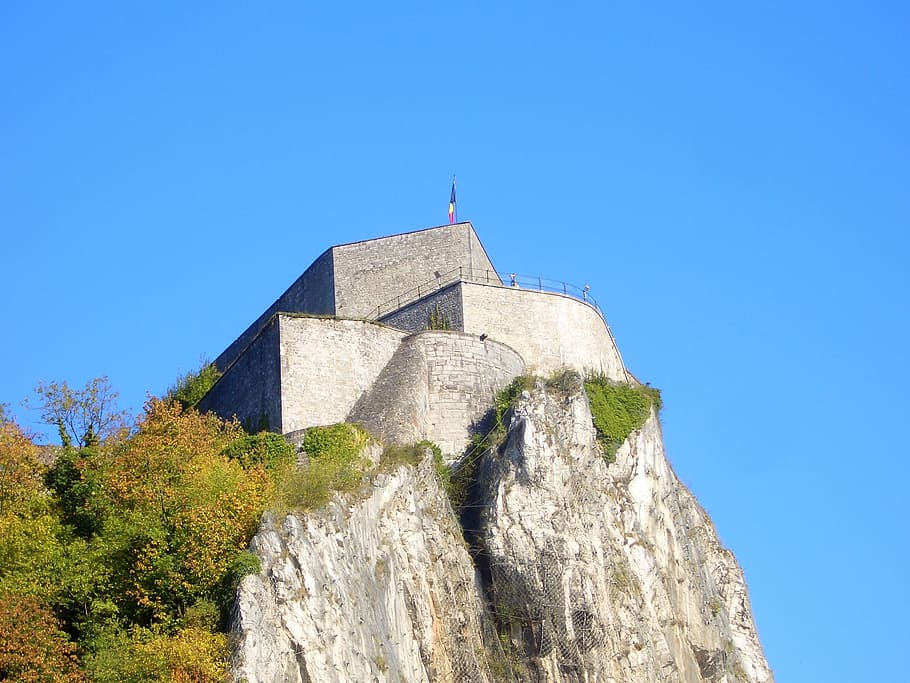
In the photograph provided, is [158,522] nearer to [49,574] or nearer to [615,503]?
[49,574]

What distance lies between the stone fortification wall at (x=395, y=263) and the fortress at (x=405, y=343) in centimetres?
4

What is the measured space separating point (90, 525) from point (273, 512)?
6586 mm

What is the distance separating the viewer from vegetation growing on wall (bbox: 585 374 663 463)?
183 feet

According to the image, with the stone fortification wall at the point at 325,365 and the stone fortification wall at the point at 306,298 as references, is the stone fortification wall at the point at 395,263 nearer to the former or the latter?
the stone fortification wall at the point at 306,298

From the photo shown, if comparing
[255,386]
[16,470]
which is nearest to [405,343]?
[255,386]

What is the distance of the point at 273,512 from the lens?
44.5 meters

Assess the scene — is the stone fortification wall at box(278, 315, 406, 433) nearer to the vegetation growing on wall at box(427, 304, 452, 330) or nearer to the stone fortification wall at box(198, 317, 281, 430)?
the stone fortification wall at box(198, 317, 281, 430)

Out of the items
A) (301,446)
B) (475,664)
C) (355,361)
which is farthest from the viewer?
(355,361)

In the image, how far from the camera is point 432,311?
59.7 m

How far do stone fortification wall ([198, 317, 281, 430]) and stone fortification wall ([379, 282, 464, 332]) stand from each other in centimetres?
573

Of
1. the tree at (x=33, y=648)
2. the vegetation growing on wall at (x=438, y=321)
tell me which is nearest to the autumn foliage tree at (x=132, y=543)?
the tree at (x=33, y=648)

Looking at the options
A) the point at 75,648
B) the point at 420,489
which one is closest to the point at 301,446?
the point at 420,489

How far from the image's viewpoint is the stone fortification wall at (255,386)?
54281mm

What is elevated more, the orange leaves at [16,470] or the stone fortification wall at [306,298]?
the stone fortification wall at [306,298]
